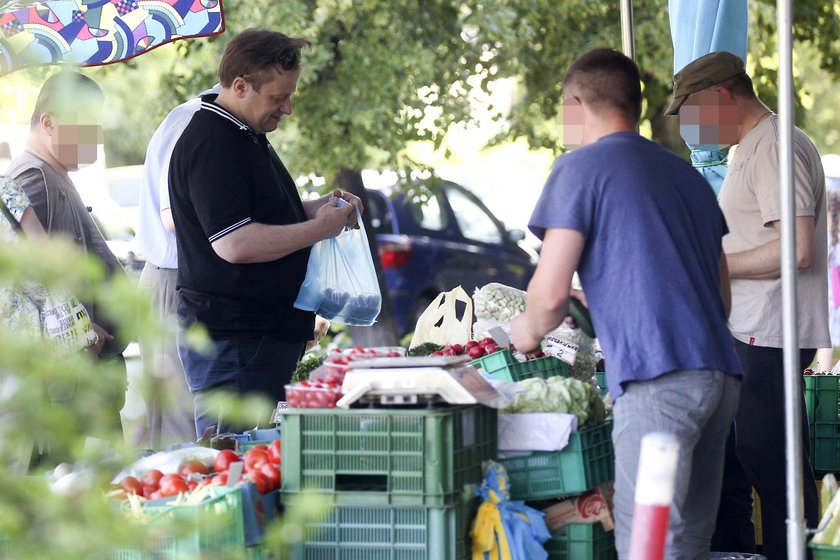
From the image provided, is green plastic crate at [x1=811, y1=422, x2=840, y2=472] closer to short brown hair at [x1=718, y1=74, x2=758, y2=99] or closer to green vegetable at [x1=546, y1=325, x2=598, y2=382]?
green vegetable at [x1=546, y1=325, x2=598, y2=382]

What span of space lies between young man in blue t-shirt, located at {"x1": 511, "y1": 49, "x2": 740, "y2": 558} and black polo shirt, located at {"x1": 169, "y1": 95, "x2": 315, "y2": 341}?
152 centimetres

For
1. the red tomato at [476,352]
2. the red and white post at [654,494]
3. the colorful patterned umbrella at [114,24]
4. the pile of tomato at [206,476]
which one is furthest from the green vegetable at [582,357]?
the red and white post at [654,494]

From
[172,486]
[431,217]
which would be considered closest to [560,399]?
[172,486]

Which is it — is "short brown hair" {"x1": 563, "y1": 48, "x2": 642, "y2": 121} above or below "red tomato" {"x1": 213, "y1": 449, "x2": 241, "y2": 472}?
above

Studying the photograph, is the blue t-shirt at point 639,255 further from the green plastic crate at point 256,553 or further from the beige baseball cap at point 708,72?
the beige baseball cap at point 708,72

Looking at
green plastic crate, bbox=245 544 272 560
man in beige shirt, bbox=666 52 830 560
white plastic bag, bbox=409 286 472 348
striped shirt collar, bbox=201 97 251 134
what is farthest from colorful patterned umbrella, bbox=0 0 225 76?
green plastic crate, bbox=245 544 272 560

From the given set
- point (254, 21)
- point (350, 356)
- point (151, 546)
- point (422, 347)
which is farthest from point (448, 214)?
point (151, 546)

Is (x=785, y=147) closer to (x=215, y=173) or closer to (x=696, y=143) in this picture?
(x=696, y=143)

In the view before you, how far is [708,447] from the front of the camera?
10.3ft

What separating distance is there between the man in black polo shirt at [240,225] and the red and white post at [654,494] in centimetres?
237

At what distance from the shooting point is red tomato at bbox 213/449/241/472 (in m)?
3.38

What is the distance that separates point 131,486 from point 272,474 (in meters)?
0.38

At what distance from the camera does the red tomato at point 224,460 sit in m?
3.38

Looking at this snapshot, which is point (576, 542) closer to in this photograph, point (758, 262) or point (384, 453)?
point (384, 453)
